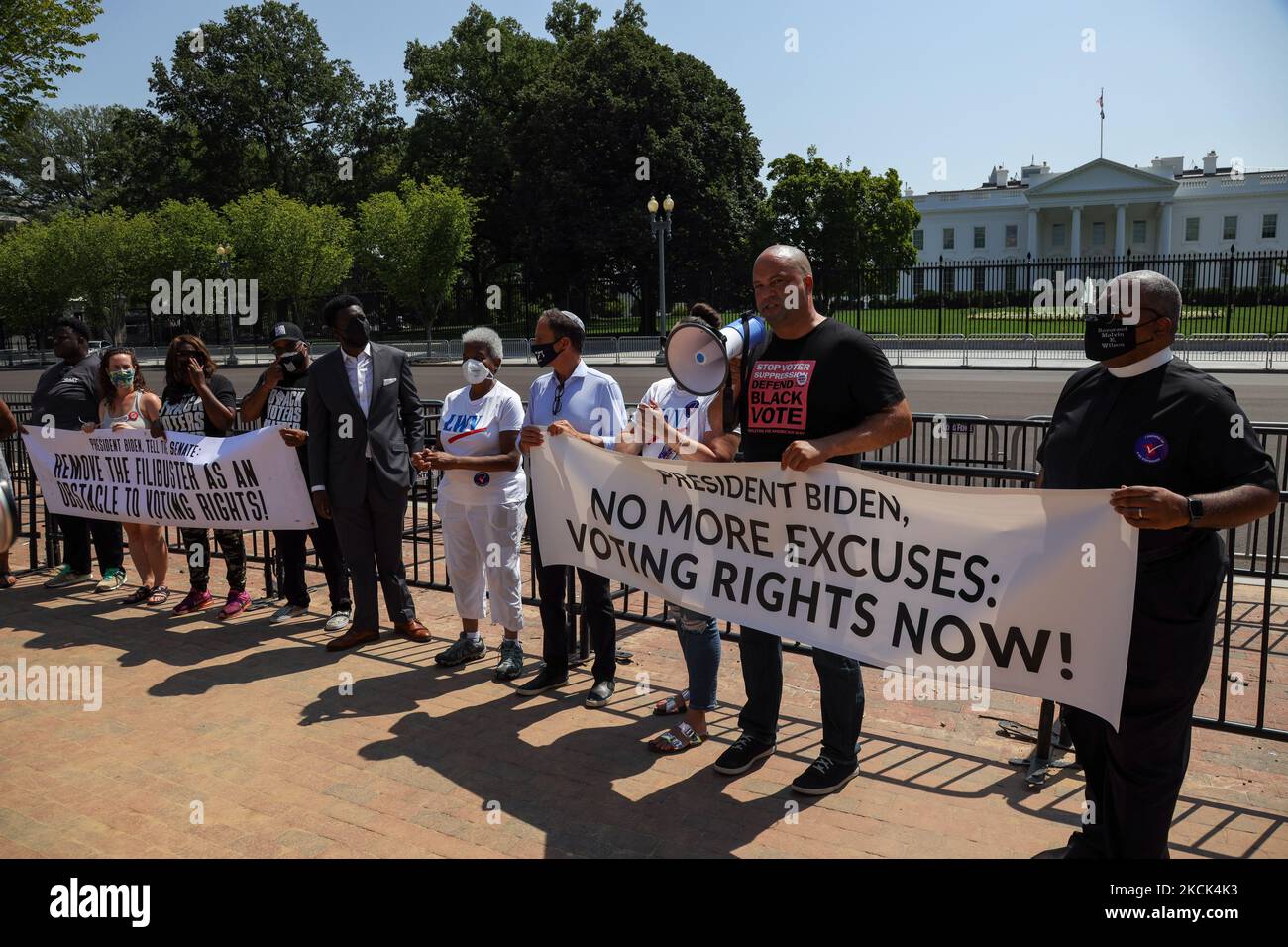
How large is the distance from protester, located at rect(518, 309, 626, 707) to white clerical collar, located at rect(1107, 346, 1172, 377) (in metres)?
2.77

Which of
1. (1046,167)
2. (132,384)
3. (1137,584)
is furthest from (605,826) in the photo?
(1046,167)

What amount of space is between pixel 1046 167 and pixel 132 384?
9665 cm

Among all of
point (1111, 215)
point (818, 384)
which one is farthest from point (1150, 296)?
point (1111, 215)

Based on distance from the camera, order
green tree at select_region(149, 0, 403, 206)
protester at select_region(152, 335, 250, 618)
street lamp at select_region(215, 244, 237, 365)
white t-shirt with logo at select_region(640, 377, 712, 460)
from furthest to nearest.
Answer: green tree at select_region(149, 0, 403, 206)
street lamp at select_region(215, 244, 237, 365)
protester at select_region(152, 335, 250, 618)
white t-shirt with logo at select_region(640, 377, 712, 460)

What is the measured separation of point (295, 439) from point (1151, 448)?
553 cm

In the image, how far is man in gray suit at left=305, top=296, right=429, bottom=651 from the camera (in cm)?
638

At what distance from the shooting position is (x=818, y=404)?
4176mm

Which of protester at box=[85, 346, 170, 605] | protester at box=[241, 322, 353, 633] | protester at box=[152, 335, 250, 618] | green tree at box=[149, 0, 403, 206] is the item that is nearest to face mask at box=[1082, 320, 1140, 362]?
protester at box=[241, 322, 353, 633]

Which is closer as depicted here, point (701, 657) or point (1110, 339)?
point (1110, 339)

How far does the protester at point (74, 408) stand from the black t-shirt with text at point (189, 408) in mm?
1167

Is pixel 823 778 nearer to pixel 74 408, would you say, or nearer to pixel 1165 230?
pixel 74 408

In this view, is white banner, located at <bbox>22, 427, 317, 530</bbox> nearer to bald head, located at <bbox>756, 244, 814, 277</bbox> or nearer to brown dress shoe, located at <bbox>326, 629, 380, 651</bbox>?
brown dress shoe, located at <bbox>326, 629, 380, 651</bbox>

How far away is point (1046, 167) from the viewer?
90438mm
